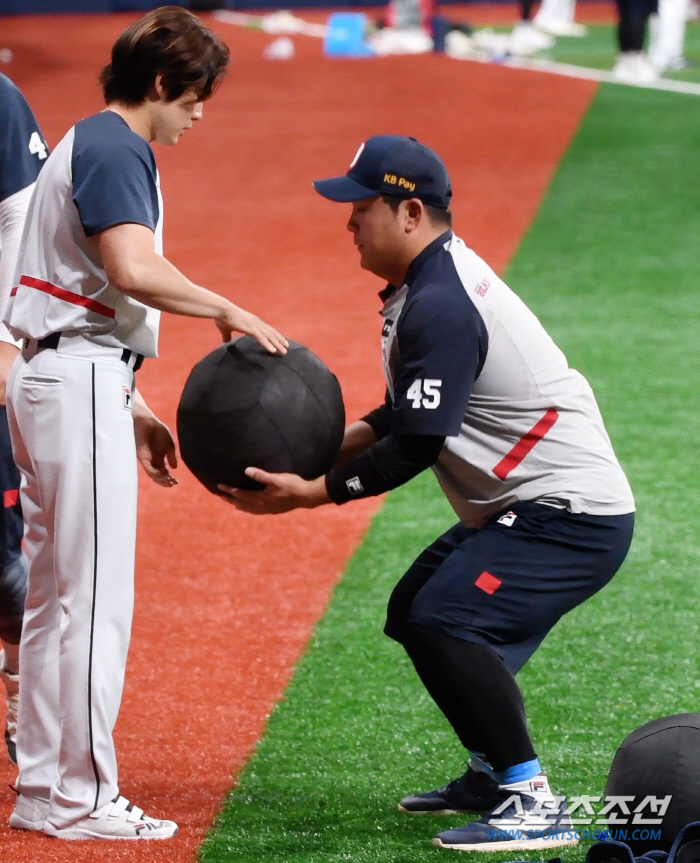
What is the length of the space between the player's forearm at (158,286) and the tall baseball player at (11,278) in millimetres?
786

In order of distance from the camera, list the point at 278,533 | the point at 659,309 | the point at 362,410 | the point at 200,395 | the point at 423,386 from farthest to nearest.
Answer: the point at 659,309 → the point at 362,410 → the point at 278,533 → the point at 200,395 → the point at 423,386

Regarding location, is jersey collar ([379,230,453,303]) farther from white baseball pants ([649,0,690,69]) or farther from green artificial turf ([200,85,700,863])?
white baseball pants ([649,0,690,69])

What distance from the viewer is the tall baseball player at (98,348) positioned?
350 cm

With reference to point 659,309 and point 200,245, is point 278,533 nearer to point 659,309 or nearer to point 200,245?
point 659,309

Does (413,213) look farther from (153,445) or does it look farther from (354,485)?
(153,445)

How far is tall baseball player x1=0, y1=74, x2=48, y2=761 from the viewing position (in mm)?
4234

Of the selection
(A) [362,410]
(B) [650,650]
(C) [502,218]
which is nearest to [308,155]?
(C) [502,218]

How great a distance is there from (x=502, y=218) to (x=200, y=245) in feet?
9.45

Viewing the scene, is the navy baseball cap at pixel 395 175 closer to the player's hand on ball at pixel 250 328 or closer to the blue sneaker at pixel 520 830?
the player's hand on ball at pixel 250 328

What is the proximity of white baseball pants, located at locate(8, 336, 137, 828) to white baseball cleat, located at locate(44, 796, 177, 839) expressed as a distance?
0.02 meters

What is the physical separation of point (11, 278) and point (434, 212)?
1353 mm

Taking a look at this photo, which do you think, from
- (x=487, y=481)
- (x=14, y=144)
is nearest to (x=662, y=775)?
(x=487, y=481)

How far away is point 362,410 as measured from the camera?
823 cm

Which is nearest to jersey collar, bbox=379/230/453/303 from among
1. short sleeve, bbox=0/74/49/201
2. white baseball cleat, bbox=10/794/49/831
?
short sleeve, bbox=0/74/49/201
